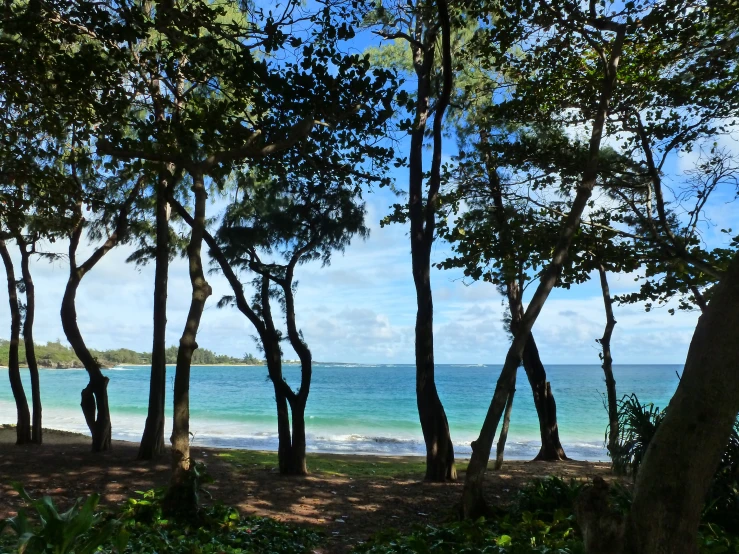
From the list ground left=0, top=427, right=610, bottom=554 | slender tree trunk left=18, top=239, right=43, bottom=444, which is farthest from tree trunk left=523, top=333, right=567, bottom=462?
slender tree trunk left=18, top=239, right=43, bottom=444

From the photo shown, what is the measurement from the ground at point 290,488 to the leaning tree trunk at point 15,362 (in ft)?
5.04

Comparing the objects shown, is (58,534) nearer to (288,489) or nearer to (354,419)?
(288,489)

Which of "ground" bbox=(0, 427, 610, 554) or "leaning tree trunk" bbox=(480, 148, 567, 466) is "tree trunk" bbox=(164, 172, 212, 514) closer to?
"ground" bbox=(0, 427, 610, 554)

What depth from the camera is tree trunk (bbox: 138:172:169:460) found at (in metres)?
11.2

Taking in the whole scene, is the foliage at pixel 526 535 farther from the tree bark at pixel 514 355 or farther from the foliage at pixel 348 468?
the foliage at pixel 348 468

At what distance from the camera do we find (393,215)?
10.6 m

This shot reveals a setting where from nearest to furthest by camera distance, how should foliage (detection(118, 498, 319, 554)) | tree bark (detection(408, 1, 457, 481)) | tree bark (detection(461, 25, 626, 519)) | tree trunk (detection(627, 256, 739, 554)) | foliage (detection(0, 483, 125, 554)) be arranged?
tree trunk (detection(627, 256, 739, 554)), foliage (detection(0, 483, 125, 554)), foliage (detection(118, 498, 319, 554)), tree bark (detection(461, 25, 626, 519)), tree bark (detection(408, 1, 457, 481))

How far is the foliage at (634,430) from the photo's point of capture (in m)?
6.94

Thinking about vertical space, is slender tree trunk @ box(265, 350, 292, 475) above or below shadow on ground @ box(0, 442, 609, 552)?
above

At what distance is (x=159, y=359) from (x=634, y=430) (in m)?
8.10

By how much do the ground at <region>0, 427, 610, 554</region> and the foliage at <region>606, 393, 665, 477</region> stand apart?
5.63 feet

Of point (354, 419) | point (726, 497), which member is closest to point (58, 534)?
point (726, 497)

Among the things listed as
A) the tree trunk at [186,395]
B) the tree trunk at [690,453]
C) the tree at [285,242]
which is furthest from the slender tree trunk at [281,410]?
the tree trunk at [690,453]

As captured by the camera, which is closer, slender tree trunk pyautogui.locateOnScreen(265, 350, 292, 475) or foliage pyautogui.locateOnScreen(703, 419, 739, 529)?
foliage pyautogui.locateOnScreen(703, 419, 739, 529)
